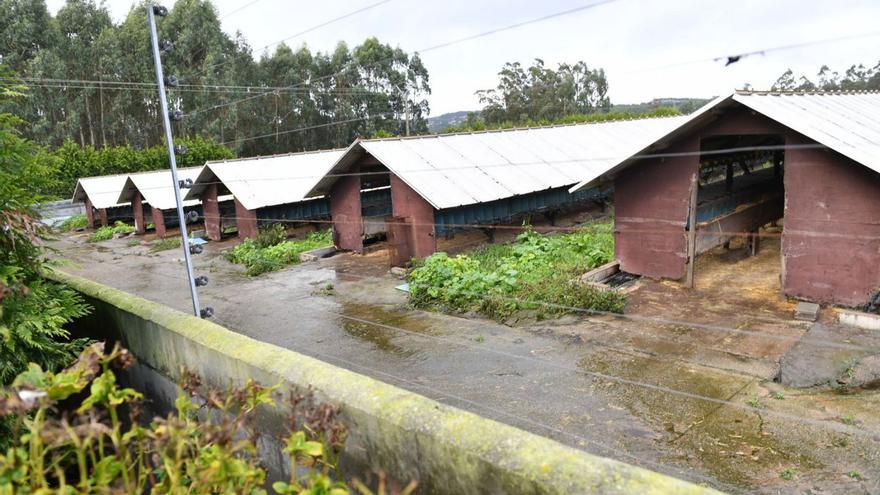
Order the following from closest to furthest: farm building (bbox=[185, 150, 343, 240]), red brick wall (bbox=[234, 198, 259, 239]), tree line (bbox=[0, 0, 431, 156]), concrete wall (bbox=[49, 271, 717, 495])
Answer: concrete wall (bbox=[49, 271, 717, 495])
red brick wall (bbox=[234, 198, 259, 239])
farm building (bbox=[185, 150, 343, 240])
tree line (bbox=[0, 0, 431, 156])

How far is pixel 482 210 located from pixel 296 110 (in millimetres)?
39060

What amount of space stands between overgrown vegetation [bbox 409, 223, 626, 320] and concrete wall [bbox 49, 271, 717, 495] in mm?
6806

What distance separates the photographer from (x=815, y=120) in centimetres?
1146

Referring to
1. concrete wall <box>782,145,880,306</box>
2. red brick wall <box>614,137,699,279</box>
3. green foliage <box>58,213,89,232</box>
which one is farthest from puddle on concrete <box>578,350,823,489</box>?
green foliage <box>58,213,89,232</box>

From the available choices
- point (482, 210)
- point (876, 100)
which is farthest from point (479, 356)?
point (876, 100)

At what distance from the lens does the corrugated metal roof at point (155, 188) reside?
1089 inches

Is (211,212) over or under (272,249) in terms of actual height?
over

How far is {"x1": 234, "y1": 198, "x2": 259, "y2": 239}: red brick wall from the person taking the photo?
23.7 metres

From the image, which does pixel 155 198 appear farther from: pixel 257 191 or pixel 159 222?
pixel 257 191

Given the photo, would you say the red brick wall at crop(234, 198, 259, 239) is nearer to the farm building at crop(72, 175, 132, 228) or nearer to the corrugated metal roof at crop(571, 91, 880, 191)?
the farm building at crop(72, 175, 132, 228)

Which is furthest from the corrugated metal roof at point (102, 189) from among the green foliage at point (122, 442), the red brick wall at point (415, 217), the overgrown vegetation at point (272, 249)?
the green foliage at point (122, 442)

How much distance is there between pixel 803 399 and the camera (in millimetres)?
7676

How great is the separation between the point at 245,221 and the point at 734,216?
1746 cm

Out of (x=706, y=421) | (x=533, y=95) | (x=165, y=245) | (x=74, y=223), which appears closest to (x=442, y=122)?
(x=533, y=95)
